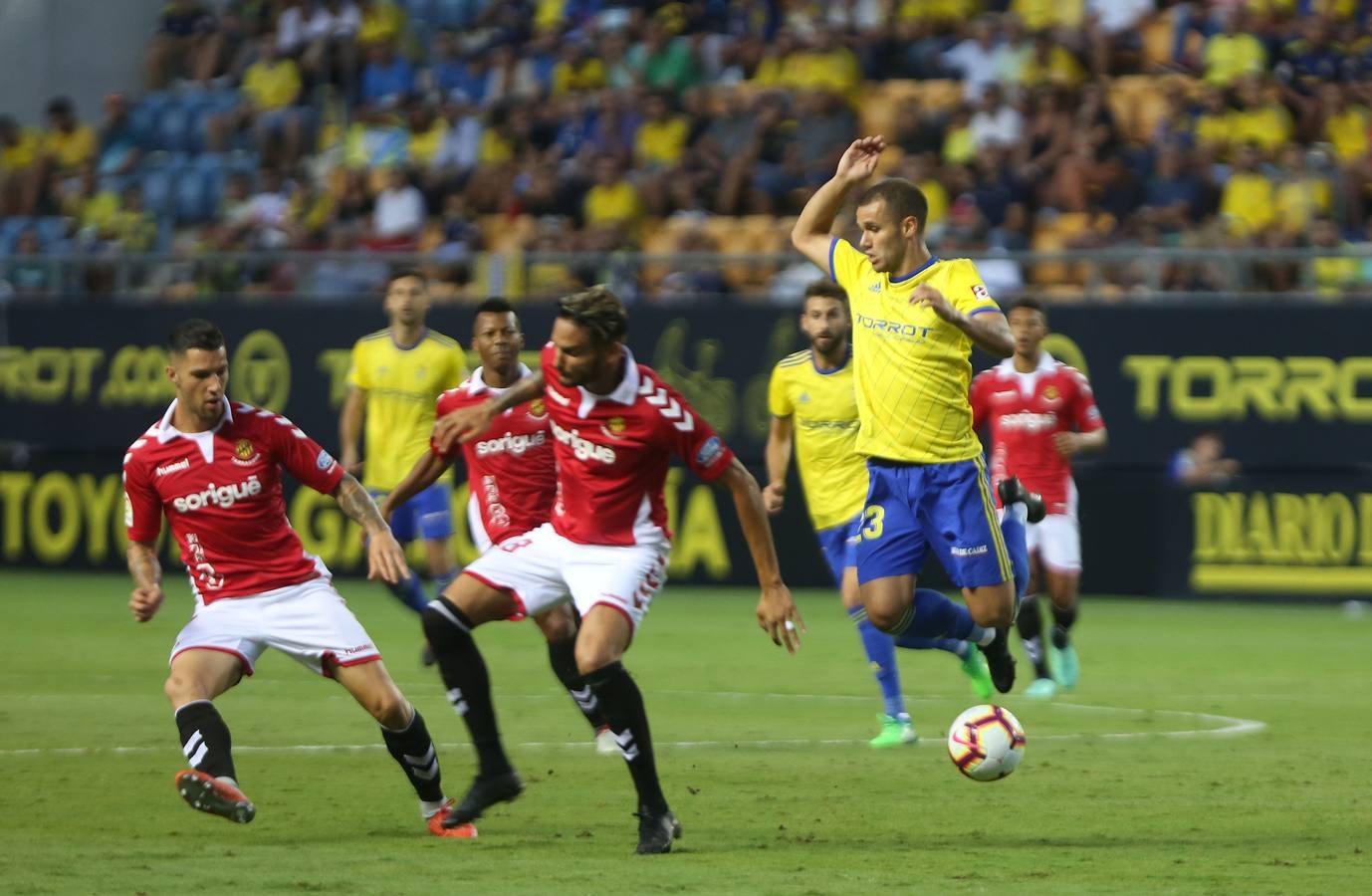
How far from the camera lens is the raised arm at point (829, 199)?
9.69m

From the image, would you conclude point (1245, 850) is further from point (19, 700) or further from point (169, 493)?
point (19, 700)

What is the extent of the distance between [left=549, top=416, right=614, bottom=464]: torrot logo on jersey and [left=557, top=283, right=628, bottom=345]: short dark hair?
0.48m

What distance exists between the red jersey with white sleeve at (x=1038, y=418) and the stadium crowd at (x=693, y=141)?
4.72 m

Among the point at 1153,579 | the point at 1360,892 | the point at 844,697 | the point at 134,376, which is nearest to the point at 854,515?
the point at 844,697

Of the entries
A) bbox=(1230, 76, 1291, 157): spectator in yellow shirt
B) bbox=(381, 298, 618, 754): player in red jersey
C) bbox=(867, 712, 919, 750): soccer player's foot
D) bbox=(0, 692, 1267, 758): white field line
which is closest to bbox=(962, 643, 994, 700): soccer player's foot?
bbox=(0, 692, 1267, 758): white field line

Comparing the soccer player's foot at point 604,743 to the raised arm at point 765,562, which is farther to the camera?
the soccer player's foot at point 604,743

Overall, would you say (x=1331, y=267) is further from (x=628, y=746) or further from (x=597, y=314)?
(x=628, y=746)

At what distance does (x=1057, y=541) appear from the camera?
1497 cm

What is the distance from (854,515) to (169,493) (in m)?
4.85

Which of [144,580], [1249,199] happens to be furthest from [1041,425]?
[144,580]

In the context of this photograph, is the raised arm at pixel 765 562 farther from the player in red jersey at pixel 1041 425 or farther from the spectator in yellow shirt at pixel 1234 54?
the spectator in yellow shirt at pixel 1234 54

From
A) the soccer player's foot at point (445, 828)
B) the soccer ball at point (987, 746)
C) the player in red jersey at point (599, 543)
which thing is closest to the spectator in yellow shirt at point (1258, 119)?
the soccer ball at point (987, 746)

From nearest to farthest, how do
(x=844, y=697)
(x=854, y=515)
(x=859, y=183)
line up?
(x=859, y=183) → (x=854, y=515) → (x=844, y=697)

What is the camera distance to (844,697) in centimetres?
1386
